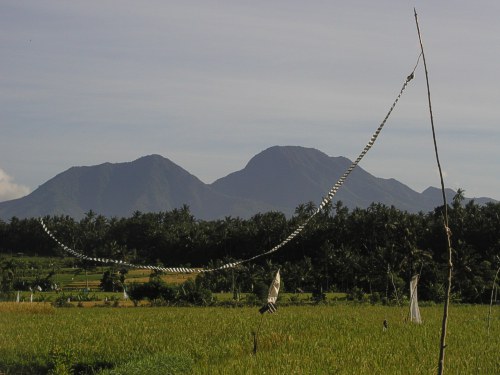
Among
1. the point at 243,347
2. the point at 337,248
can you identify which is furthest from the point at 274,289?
the point at 337,248

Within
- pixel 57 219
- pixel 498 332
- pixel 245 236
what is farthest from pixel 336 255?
pixel 57 219

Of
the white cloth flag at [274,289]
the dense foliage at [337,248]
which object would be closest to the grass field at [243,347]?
the white cloth flag at [274,289]

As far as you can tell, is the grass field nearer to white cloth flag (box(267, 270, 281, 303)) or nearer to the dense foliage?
white cloth flag (box(267, 270, 281, 303))

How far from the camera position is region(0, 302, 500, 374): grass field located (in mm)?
14734

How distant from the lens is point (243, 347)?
59.2ft

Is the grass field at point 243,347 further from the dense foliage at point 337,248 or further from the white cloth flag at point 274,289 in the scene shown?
the dense foliage at point 337,248

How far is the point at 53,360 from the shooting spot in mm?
17844

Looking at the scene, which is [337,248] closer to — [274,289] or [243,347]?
[243,347]

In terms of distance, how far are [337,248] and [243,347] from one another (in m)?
56.4

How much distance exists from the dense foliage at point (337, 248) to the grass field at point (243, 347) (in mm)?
18268

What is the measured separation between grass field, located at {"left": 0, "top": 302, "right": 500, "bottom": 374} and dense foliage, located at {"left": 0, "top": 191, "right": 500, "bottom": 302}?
18268 millimetres

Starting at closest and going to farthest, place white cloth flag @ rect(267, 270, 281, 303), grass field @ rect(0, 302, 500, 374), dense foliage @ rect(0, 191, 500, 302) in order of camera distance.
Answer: white cloth flag @ rect(267, 270, 281, 303) → grass field @ rect(0, 302, 500, 374) → dense foliage @ rect(0, 191, 500, 302)

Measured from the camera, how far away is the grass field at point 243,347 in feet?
48.3

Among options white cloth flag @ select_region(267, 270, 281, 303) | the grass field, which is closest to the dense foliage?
the grass field
